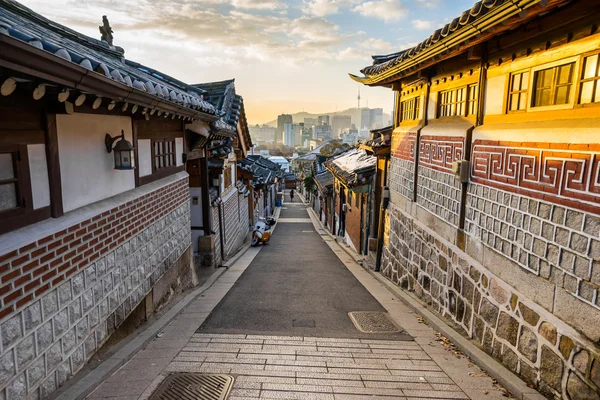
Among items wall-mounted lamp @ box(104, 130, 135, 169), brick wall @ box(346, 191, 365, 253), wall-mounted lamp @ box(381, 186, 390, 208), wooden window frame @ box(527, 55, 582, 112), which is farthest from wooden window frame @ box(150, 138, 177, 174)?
brick wall @ box(346, 191, 365, 253)

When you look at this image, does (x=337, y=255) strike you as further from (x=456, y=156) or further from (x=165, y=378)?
(x=165, y=378)

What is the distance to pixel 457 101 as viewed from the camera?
7.55 metres

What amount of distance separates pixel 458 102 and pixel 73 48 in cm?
667

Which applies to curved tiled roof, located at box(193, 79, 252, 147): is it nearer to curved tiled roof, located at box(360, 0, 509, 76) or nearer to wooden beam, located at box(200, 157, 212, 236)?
wooden beam, located at box(200, 157, 212, 236)

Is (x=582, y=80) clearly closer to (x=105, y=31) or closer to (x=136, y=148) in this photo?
(x=136, y=148)

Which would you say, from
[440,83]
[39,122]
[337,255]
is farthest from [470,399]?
[337,255]

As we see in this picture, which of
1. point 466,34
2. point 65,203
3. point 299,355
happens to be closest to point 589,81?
point 466,34

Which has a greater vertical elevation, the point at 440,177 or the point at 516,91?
the point at 516,91

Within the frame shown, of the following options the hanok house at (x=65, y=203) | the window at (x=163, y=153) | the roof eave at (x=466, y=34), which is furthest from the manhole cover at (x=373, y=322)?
the window at (x=163, y=153)

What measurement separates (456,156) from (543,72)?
7.60 ft

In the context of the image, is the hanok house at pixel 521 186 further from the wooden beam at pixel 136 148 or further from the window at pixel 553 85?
the wooden beam at pixel 136 148

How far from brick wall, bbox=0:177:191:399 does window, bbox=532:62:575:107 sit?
247 inches

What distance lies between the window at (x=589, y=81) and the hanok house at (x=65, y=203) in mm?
5185

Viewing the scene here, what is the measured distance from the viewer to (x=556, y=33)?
4.65m
